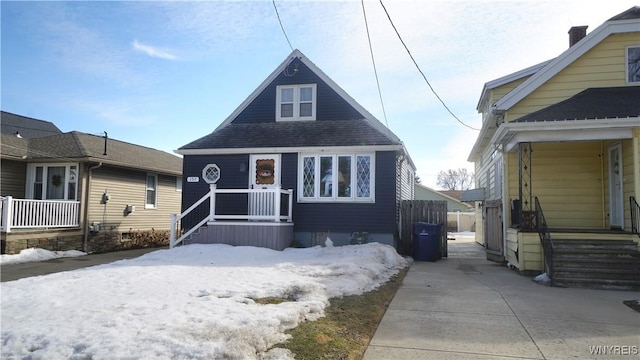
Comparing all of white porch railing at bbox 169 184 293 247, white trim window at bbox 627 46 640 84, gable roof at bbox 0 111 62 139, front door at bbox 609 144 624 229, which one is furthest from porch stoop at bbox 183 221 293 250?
gable roof at bbox 0 111 62 139

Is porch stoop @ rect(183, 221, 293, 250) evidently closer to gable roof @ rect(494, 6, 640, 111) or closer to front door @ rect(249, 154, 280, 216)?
front door @ rect(249, 154, 280, 216)

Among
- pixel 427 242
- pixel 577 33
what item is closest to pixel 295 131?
pixel 427 242

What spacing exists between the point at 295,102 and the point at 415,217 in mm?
5691

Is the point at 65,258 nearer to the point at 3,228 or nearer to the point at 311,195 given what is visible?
the point at 3,228

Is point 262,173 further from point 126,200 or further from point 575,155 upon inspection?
point 575,155

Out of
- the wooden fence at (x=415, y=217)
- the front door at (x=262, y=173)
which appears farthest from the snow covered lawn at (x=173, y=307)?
the wooden fence at (x=415, y=217)

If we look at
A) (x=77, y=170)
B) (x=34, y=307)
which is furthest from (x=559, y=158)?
(x=77, y=170)

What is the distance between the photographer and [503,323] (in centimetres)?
546

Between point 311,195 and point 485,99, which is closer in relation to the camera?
point 311,195

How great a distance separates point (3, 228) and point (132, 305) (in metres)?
10.2

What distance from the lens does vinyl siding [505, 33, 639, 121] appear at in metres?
11.4

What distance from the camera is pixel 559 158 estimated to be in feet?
37.3

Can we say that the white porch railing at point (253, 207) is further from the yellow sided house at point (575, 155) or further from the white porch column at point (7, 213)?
the yellow sided house at point (575, 155)

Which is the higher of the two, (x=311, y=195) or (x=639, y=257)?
(x=311, y=195)
